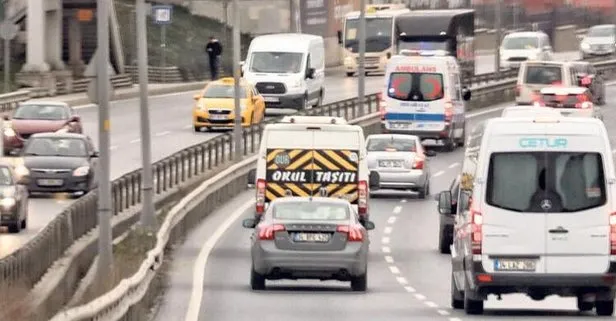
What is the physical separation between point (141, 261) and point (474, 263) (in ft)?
19.9

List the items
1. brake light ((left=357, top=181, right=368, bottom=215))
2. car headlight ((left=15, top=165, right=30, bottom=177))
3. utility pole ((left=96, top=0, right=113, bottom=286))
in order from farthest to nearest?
A: car headlight ((left=15, top=165, right=30, bottom=177)), brake light ((left=357, top=181, right=368, bottom=215)), utility pole ((left=96, top=0, right=113, bottom=286))

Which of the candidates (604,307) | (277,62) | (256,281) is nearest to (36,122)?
(277,62)

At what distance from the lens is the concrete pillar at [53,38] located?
77062 mm

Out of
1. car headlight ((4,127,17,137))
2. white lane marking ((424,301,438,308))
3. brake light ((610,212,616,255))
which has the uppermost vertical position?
brake light ((610,212,616,255))

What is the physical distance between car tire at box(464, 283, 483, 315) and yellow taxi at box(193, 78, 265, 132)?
35.4m

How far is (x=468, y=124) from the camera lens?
69.9 meters

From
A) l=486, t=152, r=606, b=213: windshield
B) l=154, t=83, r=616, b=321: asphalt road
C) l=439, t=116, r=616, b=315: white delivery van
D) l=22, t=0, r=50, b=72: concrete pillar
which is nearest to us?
l=439, t=116, r=616, b=315: white delivery van

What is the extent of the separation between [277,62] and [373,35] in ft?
84.3

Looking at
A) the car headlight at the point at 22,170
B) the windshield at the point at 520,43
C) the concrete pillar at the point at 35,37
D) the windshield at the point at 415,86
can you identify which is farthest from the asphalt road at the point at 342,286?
the windshield at the point at 520,43

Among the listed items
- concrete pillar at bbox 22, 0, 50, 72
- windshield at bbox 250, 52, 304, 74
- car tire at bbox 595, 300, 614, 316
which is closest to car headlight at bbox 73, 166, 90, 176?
car tire at bbox 595, 300, 614, 316

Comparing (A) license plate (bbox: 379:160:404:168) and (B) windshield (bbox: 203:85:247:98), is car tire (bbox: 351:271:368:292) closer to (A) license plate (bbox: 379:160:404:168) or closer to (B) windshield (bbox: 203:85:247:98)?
(A) license plate (bbox: 379:160:404:168)

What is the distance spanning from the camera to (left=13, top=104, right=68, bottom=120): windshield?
53.6 m

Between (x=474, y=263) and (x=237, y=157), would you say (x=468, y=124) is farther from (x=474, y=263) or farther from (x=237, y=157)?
(x=474, y=263)

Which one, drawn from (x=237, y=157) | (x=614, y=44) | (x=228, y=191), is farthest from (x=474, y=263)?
(x=614, y=44)
